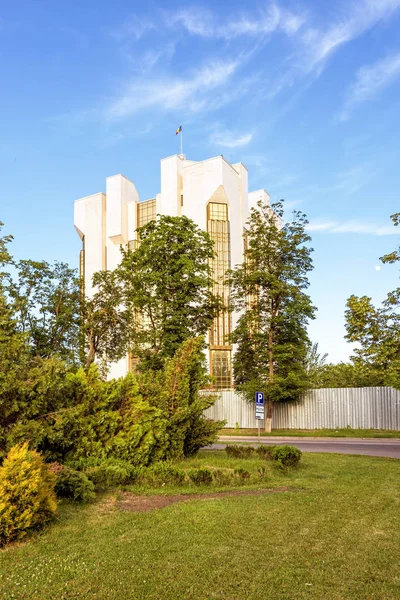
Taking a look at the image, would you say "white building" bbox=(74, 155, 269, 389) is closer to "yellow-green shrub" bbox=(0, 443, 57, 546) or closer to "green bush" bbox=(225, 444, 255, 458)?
"green bush" bbox=(225, 444, 255, 458)

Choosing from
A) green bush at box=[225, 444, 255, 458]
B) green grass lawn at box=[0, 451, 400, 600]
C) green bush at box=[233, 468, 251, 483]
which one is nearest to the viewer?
green grass lawn at box=[0, 451, 400, 600]

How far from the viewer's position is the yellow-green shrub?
6.85 meters

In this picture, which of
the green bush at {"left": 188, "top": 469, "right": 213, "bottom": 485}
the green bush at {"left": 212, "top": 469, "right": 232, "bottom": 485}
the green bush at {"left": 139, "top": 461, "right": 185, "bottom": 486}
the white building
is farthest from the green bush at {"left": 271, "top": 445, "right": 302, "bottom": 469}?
the white building

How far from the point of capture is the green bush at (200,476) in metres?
11.3

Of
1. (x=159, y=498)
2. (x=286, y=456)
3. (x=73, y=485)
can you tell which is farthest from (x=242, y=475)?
(x=73, y=485)

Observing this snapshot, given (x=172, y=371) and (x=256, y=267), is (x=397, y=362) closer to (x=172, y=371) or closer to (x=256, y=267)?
(x=172, y=371)

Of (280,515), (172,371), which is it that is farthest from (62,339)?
(280,515)

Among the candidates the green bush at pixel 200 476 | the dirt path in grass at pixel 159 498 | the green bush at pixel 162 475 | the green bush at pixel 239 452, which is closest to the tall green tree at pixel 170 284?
the green bush at pixel 239 452

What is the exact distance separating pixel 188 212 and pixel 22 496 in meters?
52.6

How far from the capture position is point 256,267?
36.0 meters

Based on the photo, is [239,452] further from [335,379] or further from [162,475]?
[335,379]

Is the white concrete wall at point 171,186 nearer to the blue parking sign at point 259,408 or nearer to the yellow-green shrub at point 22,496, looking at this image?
the blue parking sign at point 259,408

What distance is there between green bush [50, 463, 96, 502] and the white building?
40667 mm

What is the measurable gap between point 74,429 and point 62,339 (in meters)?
27.1
